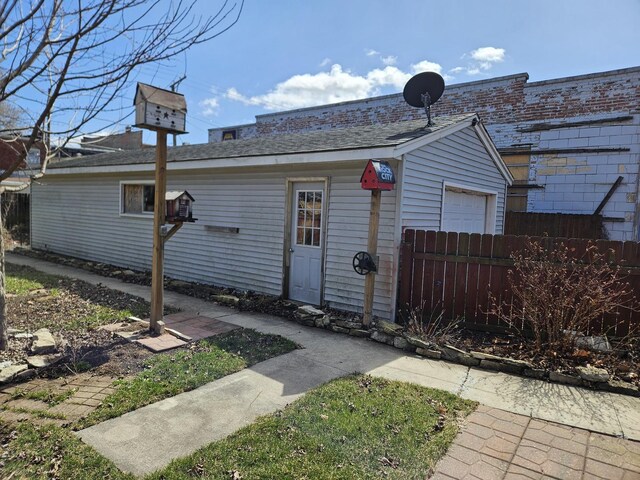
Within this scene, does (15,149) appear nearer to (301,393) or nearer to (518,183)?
(301,393)

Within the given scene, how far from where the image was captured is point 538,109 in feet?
40.3

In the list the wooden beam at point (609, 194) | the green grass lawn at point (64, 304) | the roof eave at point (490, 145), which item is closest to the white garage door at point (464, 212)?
the roof eave at point (490, 145)

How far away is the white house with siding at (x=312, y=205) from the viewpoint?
6.40 m

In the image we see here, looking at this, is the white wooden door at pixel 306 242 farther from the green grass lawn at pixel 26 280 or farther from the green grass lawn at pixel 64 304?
the green grass lawn at pixel 26 280

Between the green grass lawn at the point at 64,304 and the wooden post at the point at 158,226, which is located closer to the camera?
the wooden post at the point at 158,226

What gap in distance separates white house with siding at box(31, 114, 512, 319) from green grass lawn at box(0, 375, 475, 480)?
9.58ft

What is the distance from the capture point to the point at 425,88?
7.70m

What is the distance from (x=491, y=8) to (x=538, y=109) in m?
6.54

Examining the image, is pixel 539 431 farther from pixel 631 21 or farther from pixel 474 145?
pixel 474 145

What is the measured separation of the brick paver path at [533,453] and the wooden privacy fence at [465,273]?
2392 mm

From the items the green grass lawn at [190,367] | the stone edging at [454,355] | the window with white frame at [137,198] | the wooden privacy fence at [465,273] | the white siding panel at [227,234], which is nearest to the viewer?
the green grass lawn at [190,367]

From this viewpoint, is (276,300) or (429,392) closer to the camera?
(429,392)

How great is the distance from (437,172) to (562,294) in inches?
119

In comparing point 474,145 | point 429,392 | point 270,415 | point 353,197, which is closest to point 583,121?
point 474,145
